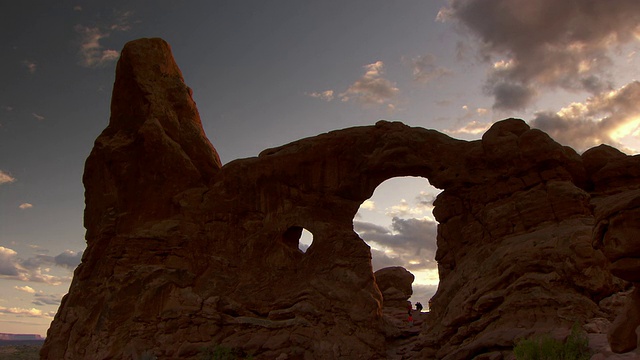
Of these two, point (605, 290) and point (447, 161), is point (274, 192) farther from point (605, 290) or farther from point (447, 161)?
point (605, 290)

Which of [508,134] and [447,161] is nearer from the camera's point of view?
[508,134]

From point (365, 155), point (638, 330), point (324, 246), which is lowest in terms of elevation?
point (638, 330)

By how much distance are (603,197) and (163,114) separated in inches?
879

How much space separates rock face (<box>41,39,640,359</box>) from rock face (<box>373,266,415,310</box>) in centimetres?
1059

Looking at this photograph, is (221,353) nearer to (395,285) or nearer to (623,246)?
(623,246)

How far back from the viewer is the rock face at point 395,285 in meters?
33.9

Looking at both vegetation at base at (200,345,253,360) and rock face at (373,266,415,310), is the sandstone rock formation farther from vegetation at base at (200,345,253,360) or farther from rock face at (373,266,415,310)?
rock face at (373,266,415,310)

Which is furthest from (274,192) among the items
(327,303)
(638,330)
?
(638,330)

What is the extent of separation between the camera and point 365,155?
24984mm

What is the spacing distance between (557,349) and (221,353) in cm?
1410

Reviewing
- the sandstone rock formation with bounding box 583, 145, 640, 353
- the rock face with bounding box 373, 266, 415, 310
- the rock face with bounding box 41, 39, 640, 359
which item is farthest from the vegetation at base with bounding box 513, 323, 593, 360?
the rock face with bounding box 373, 266, 415, 310

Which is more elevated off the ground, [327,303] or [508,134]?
[508,134]

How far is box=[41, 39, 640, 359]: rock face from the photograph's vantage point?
60.1 feet

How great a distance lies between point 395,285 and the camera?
119 feet
